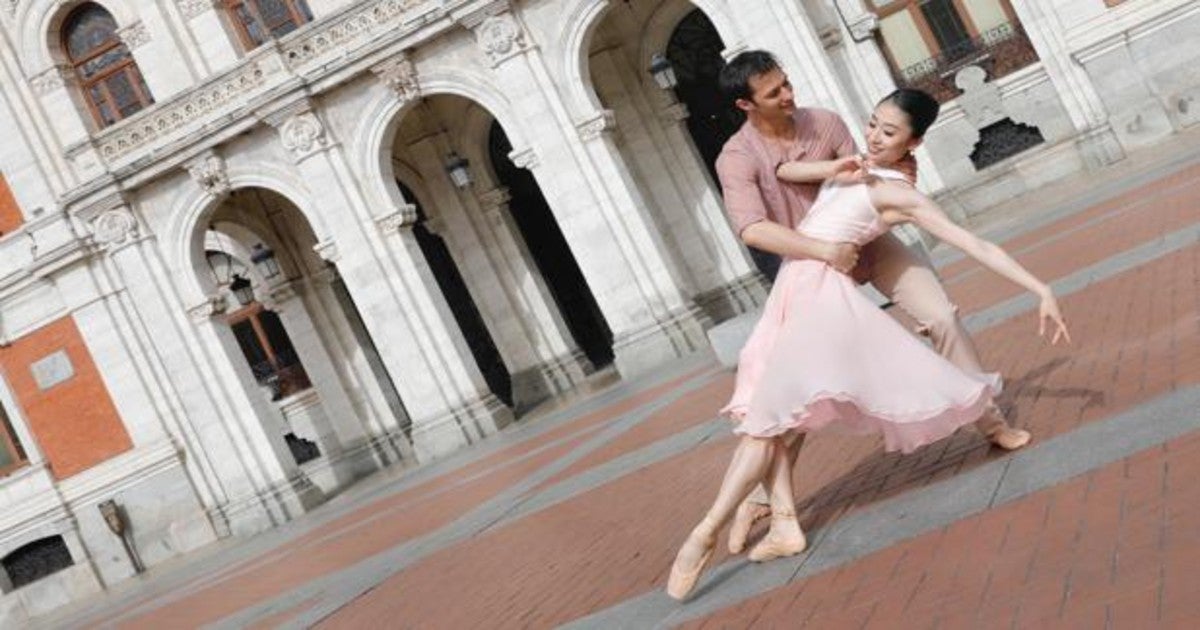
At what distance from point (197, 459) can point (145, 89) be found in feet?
21.0

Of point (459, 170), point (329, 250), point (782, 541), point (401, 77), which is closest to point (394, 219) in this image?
point (329, 250)

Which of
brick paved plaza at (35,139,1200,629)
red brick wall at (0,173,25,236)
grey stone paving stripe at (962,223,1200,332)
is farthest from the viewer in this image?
red brick wall at (0,173,25,236)

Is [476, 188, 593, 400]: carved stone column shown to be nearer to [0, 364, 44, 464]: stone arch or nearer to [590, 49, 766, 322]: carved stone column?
[590, 49, 766, 322]: carved stone column

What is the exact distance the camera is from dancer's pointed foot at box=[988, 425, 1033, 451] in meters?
5.45

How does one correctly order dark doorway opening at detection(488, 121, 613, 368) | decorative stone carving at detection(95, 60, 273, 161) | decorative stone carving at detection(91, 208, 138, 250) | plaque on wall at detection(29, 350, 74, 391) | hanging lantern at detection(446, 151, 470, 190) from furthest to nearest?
dark doorway opening at detection(488, 121, 613, 368), plaque on wall at detection(29, 350, 74, 391), decorative stone carving at detection(91, 208, 138, 250), hanging lantern at detection(446, 151, 470, 190), decorative stone carving at detection(95, 60, 273, 161)

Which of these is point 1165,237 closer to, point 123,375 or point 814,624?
point 814,624

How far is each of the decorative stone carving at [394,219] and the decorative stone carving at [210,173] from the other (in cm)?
274

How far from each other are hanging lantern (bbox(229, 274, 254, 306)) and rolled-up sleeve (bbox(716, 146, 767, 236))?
56.2ft

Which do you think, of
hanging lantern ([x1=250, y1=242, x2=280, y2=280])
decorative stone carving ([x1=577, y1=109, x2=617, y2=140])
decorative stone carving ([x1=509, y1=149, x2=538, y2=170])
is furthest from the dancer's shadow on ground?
hanging lantern ([x1=250, y1=242, x2=280, y2=280])

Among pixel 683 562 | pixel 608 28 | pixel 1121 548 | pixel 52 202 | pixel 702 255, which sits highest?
pixel 52 202

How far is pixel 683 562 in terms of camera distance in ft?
17.0

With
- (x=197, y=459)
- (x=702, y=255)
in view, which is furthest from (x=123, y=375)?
(x=702, y=255)

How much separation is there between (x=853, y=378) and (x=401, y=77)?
15.2 m

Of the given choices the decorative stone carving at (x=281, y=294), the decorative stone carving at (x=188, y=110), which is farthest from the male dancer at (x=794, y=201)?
the decorative stone carving at (x=281, y=294)
